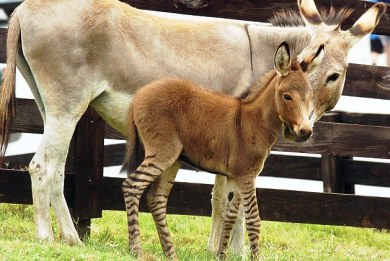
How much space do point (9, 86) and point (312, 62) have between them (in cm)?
227

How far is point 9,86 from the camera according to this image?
7.42 m

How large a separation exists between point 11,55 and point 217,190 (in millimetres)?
1984

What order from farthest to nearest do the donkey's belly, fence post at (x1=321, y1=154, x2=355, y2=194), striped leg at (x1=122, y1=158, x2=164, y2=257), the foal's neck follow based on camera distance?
fence post at (x1=321, y1=154, x2=355, y2=194)
the donkey's belly
the foal's neck
striped leg at (x1=122, y1=158, x2=164, y2=257)

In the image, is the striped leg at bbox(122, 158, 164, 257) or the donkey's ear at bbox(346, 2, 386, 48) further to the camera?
the donkey's ear at bbox(346, 2, 386, 48)

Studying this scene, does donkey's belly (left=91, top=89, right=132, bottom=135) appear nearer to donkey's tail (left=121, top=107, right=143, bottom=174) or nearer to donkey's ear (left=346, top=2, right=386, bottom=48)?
donkey's tail (left=121, top=107, right=143, bottom=174)

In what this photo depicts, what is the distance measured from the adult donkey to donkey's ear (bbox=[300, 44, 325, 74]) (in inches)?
24.3

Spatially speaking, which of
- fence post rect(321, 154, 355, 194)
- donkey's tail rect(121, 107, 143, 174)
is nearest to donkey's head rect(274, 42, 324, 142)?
donkey's tail rect(121, 107, 143, 174)

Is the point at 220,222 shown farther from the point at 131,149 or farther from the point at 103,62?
the point at 103,62

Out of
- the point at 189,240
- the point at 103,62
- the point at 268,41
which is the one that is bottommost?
the point at 189,240

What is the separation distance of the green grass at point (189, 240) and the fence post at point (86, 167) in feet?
0.72

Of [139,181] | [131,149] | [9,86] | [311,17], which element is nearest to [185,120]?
[131,149]

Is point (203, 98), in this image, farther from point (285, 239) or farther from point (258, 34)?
point (285, 239)

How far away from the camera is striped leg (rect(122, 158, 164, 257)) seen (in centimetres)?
679

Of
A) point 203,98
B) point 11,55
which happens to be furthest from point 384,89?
point 11,55
